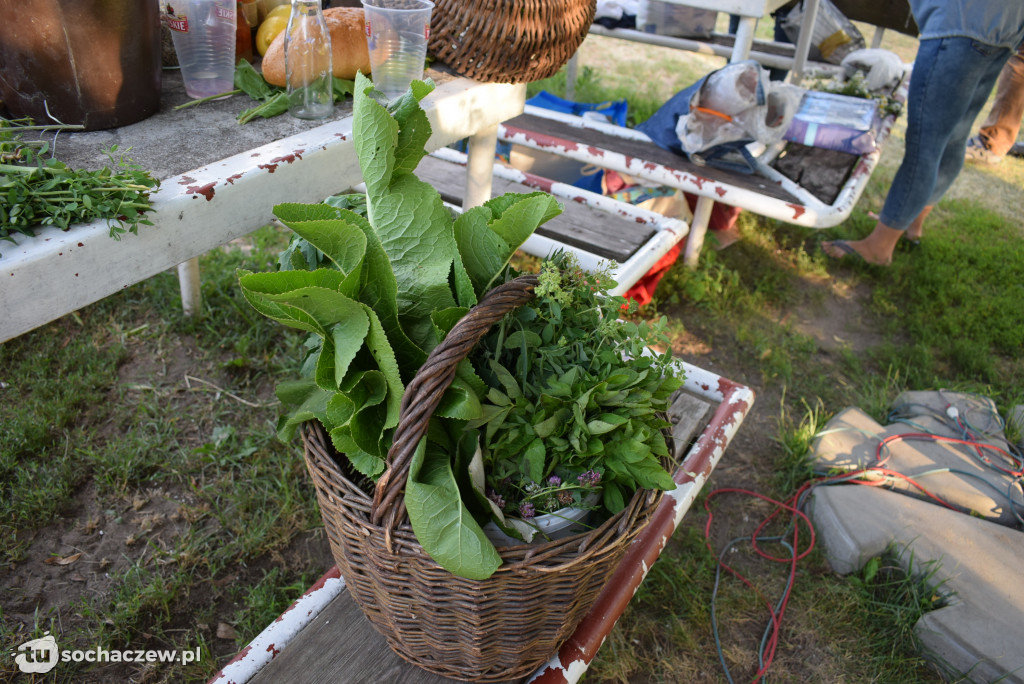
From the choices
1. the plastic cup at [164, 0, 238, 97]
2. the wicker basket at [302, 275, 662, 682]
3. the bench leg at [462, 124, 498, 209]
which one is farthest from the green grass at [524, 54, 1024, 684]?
the plastic cup at [164, 0, 238, 97]

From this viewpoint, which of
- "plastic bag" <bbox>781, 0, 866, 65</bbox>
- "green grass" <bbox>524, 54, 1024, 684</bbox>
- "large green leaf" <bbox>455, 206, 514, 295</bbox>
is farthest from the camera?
"plastic bag" <bbox>781, 0, 866, 65</bbox>

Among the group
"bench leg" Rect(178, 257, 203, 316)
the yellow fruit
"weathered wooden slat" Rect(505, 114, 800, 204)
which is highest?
the yellow fruit

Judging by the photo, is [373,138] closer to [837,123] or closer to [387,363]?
[387,363]

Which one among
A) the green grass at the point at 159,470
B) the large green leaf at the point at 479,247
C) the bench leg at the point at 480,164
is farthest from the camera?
the bench leg at the point at 480,164

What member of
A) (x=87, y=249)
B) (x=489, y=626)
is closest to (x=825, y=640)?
(x=489, y=626)

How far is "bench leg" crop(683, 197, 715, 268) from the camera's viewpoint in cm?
263

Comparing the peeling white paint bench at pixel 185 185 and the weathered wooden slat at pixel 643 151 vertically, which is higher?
the peeling white paint bench at pixel 185 185

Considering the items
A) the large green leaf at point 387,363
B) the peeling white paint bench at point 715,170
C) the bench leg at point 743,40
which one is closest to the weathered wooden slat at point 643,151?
the peeling white paint bench at point 715,170

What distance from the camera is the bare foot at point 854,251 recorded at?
296cm

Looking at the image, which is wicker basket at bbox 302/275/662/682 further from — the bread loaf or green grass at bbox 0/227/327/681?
the bread loaf

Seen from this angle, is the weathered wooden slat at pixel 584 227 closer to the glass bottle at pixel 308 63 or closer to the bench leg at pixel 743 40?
the glass bottle at pixel 308 63

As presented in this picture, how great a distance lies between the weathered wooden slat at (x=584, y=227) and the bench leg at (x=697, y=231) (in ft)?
1.59

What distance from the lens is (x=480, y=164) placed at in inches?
70.8

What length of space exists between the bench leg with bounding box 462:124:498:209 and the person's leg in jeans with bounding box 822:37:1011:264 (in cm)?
174
